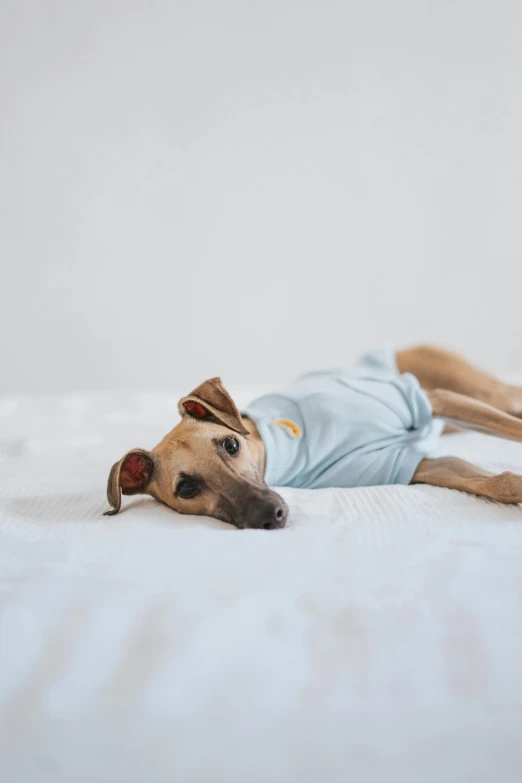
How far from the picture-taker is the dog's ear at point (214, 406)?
263 centimetres

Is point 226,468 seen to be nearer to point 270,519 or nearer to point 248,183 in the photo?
point 270,519

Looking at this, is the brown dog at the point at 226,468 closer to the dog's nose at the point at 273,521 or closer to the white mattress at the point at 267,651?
the dog's nose at the point at 273,521

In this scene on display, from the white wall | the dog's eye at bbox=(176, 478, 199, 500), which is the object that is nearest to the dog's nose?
the dog's eye at bbox=(176, 478, 199, 500)

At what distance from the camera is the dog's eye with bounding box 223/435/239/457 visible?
2539 mm

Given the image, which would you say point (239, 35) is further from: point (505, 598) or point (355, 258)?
point (505, 598)

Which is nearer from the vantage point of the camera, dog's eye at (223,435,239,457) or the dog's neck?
dog's eye at (223,435,239,457)

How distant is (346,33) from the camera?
6281 mm

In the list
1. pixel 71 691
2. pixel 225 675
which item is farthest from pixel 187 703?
pixel 71 691

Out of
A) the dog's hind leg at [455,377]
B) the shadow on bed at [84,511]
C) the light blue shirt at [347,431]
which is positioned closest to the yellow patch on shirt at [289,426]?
the light blue shirt at [347,431]

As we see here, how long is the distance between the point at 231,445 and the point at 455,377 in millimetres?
1559

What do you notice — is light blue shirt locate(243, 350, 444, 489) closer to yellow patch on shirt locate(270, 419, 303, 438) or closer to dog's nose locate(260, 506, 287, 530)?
yellow patch on shirt locate(270, 419, 303, 438)

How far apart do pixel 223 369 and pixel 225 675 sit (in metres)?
5.54

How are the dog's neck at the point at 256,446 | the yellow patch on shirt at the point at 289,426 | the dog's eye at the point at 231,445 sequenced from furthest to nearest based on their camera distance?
the yellow patch on shirt at the point at 289,426
the dog's neck at the point at 256,446
the dog's eye at the point at 231,445

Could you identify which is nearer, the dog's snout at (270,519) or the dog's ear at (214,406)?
the dog's snout at (270,519)
